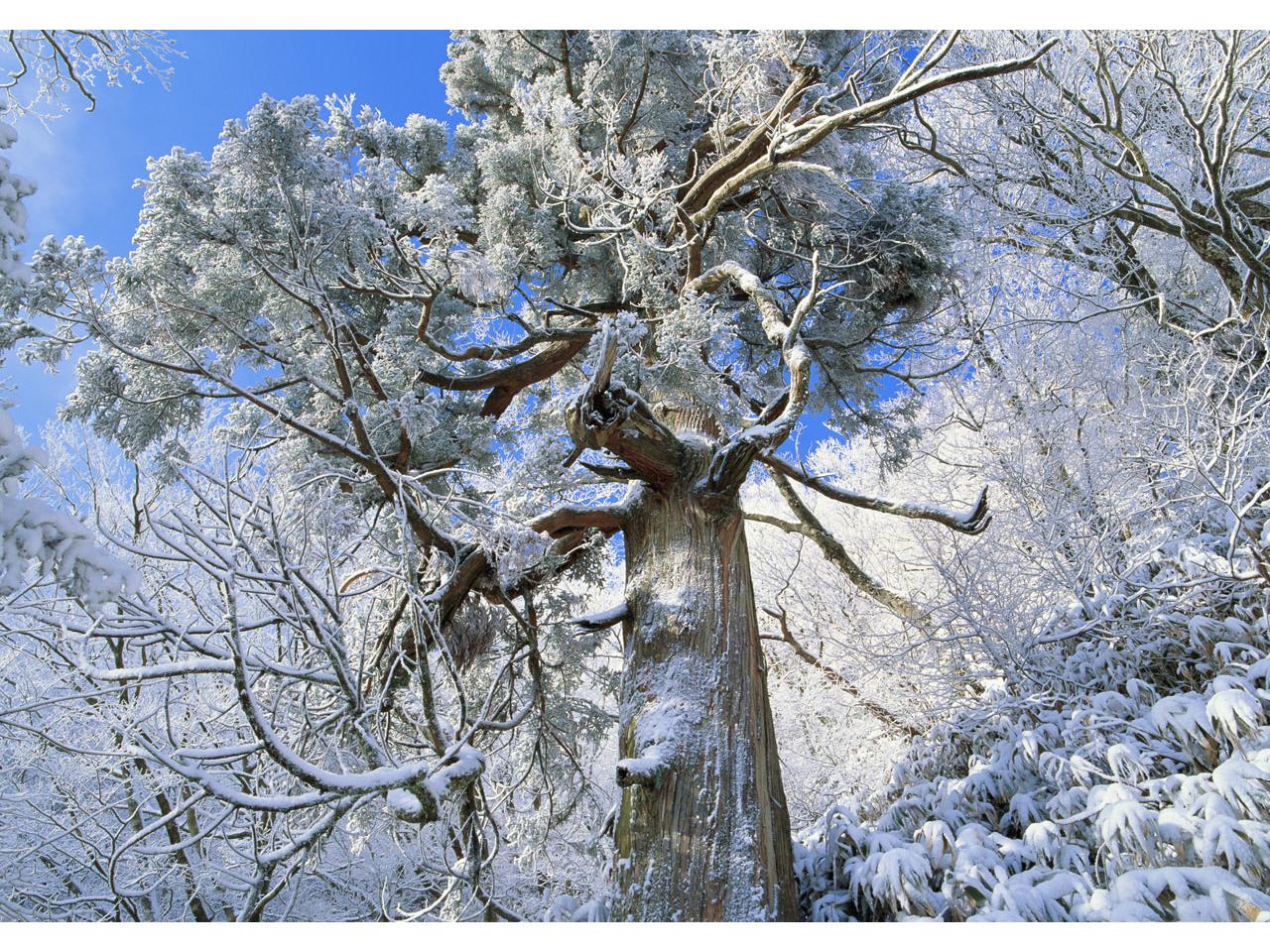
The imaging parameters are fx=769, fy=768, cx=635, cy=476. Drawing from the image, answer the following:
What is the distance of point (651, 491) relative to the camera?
103 inches

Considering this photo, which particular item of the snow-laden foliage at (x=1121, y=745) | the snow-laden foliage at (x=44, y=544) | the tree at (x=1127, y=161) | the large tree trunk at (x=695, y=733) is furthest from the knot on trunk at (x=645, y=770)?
the tree at (x=1127, y=161)

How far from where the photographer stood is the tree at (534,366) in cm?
196

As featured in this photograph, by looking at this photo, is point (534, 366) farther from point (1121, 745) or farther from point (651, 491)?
point (1121, 745)

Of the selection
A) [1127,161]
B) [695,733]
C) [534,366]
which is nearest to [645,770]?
[695,733]

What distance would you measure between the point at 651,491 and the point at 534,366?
1.42 m

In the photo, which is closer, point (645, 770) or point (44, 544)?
point (44, 544)

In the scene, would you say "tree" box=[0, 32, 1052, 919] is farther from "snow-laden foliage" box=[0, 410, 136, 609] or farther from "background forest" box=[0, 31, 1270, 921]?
"snow-laden foliage" box=[0, 410, 136, 609]

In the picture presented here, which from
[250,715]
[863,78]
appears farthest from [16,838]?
[863,78]

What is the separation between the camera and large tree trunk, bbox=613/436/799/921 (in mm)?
1876

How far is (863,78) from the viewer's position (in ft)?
12.3

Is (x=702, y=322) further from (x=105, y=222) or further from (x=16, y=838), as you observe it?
(x=16, y=838)

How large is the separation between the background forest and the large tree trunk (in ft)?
0.04

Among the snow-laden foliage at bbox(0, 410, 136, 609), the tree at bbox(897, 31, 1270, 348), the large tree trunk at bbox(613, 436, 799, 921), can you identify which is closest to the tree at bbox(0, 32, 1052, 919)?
the large tree trunk at bbox(613, 436, 799, 921)

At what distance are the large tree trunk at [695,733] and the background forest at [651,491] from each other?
0.04 feet
